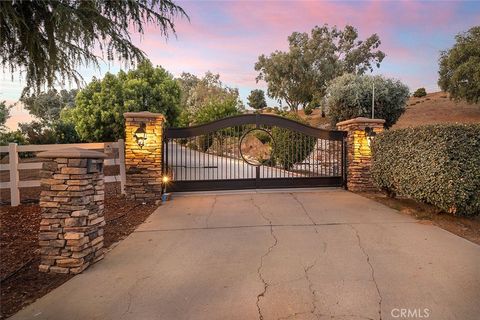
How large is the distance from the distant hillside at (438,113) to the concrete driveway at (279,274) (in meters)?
24.7

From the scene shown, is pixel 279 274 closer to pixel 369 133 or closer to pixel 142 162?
pixel 142 162

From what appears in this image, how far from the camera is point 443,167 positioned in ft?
18.1

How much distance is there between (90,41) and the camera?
177 inches

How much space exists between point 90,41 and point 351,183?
7323mm

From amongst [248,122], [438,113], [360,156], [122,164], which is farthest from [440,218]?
[438,113]

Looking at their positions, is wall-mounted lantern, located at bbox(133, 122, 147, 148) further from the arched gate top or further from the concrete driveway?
the concrete driveway

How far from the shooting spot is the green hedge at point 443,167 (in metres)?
5.42

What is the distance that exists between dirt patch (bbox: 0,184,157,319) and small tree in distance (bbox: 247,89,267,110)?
4585 centimetres

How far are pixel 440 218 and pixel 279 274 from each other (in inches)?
162

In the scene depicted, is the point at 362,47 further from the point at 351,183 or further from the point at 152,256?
the point at 152,256

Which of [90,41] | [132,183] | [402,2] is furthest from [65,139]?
[402,2]

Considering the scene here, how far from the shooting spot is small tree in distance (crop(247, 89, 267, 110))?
52594 millimetres

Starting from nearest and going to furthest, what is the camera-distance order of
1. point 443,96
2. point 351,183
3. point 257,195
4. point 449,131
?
A: point 449,131, point 257,195, point 351,183, point 443,96

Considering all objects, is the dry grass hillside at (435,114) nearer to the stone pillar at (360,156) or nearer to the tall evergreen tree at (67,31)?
the stone pillar at (360,156)
